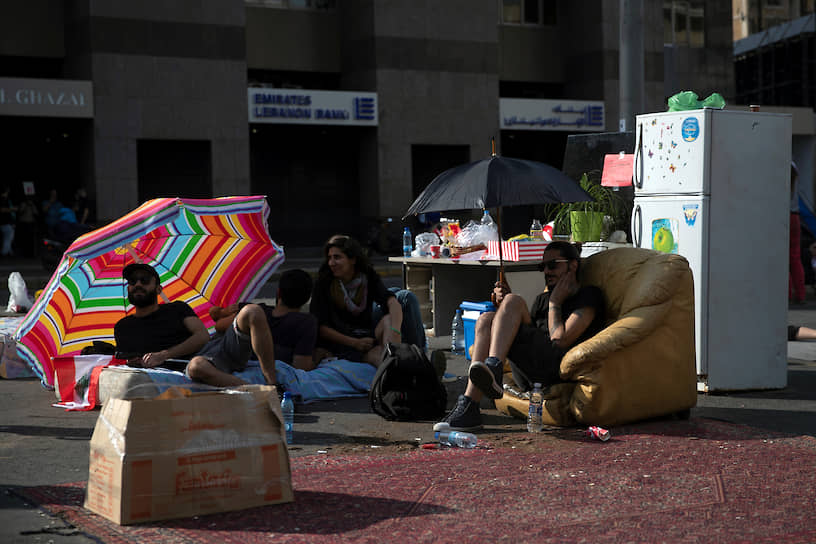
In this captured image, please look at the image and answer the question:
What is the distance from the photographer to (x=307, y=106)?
29.0 meters

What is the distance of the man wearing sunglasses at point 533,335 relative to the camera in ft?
23.0

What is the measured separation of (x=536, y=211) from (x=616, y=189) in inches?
931

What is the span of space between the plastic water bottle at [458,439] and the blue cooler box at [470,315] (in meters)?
3.55

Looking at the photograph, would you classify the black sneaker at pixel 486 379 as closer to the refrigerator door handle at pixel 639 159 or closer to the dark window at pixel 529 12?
the refrigerator door handle at pixel 639 159

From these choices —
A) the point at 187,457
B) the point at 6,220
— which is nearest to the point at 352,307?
the point at 187,457

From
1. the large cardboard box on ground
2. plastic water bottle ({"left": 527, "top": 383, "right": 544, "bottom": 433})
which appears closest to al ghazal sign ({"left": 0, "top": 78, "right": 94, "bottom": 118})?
plastic water bottle ({"left": 527, "top": 383, "right": 544, "bottom": 433})

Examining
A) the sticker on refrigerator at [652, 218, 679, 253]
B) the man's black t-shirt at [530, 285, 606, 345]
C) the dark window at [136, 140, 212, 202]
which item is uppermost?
the dark window at [136, 140, 212, 202]

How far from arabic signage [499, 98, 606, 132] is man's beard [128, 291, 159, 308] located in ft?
82.8

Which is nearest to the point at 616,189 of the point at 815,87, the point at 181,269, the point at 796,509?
the point at 181,269

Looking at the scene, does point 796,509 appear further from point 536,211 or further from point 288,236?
point 536,211

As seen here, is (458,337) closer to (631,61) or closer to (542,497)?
(631,61)

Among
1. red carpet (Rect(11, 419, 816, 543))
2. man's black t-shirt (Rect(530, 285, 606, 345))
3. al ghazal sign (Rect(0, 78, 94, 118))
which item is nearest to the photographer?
red carpet (Rect(11, 419, 816, 543))

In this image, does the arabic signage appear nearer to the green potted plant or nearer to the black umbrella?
the green potted plant

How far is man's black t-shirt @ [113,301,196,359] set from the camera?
8.02 metres
